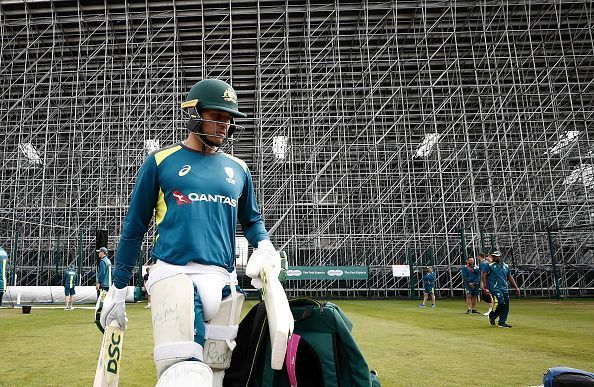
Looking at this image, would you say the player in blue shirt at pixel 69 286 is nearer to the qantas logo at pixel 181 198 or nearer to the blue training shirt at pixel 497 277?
the blue training shirt at pixel 497 277

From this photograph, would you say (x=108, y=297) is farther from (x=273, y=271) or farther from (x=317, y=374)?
(x=317, y=374)

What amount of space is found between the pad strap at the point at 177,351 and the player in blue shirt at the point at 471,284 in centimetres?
1018

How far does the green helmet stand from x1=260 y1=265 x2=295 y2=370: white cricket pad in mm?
693

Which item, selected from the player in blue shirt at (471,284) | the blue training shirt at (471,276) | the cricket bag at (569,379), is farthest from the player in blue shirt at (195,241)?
the blue training shirt at (471,276)

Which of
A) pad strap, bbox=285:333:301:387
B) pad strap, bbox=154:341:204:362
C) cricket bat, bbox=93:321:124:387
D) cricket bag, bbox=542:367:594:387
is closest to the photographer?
pad strap, bbox=154:341:204:362

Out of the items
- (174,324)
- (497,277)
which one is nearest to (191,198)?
(174,324)

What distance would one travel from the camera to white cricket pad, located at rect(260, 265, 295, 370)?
1.31 metres

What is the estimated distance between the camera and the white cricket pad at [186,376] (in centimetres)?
128

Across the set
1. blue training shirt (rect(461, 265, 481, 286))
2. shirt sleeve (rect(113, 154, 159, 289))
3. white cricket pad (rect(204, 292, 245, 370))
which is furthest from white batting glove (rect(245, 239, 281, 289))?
blue training shirt (rect(461, 265, 481, 286))

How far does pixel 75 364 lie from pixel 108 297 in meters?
2.89

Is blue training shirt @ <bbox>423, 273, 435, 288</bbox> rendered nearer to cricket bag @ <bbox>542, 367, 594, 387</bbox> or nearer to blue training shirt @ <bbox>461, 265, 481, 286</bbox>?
blue training shirt @ <bbox>461, 265, 481, 286</bbox>

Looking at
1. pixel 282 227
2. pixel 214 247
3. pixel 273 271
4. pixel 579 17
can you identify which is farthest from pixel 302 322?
pixel 579 17

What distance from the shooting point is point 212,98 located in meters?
1.75

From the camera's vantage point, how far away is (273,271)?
61.9 inches
